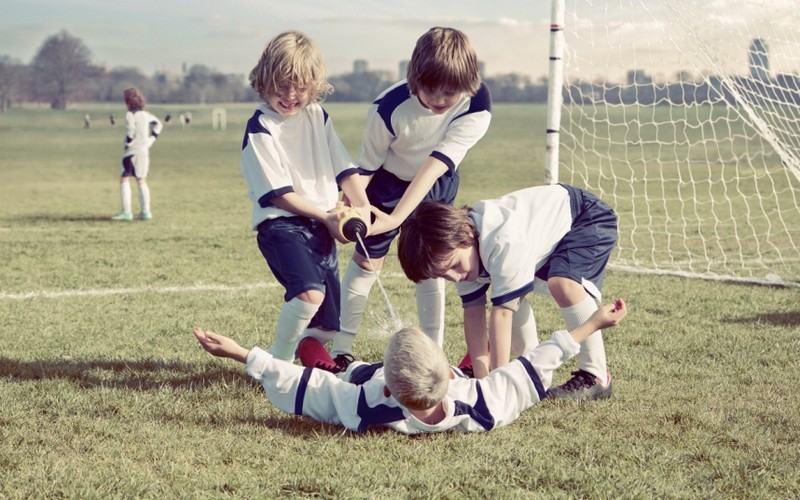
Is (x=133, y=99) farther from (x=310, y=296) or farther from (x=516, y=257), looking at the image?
(x=516, y=257)

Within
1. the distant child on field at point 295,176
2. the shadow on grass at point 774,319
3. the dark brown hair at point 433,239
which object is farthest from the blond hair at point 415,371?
the shadow on grass at point 774,319

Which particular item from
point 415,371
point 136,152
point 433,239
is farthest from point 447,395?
point 136,152

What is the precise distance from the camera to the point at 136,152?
11.2m

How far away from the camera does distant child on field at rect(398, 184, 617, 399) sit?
3.34 meters

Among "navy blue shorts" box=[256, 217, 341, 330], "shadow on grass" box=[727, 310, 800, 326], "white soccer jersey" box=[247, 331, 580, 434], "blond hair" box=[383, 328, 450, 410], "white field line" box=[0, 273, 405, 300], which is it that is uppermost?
"navy blue shorts" box=[256, 217, 341, 330]

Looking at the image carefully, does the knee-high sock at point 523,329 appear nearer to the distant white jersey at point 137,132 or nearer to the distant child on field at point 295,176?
the distant child on field at point 295,176

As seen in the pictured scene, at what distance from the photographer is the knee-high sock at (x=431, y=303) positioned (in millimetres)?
4309

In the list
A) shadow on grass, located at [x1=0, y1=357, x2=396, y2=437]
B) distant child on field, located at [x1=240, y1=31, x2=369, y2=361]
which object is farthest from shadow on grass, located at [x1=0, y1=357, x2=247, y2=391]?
distant child on field, located at [x1=240, y1=31, x2=369, y2=361]

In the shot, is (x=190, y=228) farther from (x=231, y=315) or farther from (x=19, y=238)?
(x=231, y=315)

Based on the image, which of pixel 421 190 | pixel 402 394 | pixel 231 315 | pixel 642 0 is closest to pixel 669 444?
pixel 402 394

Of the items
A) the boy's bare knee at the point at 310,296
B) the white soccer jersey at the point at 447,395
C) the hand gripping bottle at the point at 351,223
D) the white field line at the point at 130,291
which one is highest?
the hand gripping bottle at the point at 351,223

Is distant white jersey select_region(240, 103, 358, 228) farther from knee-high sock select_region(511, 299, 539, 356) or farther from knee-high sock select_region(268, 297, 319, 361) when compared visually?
knee-high sock select_region(511, 299, 539, 356)

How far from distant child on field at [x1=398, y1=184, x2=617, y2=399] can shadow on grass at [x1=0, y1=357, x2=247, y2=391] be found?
111cm

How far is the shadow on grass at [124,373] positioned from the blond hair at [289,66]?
1270 mm
